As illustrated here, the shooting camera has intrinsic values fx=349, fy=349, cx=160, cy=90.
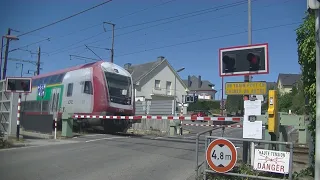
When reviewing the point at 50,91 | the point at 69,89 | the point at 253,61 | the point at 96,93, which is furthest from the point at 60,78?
the point at 253,61

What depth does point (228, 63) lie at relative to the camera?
866cm

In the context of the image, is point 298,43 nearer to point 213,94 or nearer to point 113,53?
point 113,53

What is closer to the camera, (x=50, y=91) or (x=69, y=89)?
(x=69, y=89)

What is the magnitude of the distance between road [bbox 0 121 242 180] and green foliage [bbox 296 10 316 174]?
3.15m

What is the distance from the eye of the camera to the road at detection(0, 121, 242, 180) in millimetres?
8211

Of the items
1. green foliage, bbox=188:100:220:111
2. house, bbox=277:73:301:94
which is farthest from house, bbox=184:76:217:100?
green foliage, bbox=188:100:220:111

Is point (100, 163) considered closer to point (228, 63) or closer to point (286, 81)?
point (228, 63)

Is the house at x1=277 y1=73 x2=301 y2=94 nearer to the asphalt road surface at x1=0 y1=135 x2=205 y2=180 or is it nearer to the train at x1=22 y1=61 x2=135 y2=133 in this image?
the train at x1=22 y1=61 x2=135 y2=133

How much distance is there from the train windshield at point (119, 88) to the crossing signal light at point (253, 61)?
12.3 meters

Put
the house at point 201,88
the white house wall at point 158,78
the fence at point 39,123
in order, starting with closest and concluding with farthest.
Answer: the fence at point 39,123
the white house wall at point 158,78
the house at point 201,88

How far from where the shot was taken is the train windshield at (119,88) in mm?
19812

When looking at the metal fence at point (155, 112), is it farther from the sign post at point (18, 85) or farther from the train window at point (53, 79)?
the sign post at point (18, 85)

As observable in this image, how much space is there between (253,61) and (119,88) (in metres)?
13.0

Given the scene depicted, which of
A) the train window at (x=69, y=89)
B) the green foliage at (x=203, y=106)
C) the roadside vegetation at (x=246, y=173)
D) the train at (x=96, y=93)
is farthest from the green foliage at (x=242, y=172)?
the green foliage at (x=203, y=106)
